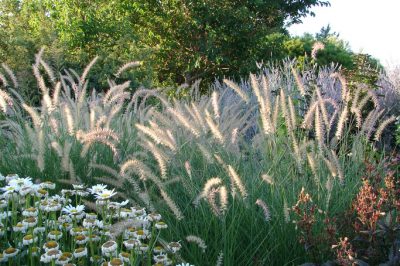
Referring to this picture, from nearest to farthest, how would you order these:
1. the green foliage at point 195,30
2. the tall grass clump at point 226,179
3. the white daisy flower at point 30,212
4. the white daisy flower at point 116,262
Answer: the white daisy flower at point 116,262
the white daisy flower at point 30,212
the tall grass clump at point 226,179
the green foliage at point 195,30

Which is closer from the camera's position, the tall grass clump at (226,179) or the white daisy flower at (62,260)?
the white daisy flower at (62,260)

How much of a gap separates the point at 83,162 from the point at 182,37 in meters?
13.8

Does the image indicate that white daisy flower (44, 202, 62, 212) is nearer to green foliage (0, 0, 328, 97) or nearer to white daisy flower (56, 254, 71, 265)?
white daisy flower (56, 254, 71, 265)

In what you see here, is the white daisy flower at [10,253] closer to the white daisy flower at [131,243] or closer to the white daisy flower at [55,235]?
the white daisy flower at [55,235]

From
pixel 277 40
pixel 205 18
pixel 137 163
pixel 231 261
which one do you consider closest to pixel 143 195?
pixel 137 163

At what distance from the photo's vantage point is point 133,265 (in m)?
2.23

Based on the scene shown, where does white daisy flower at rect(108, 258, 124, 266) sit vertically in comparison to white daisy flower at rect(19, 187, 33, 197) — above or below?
below

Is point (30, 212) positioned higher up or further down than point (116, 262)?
higher up

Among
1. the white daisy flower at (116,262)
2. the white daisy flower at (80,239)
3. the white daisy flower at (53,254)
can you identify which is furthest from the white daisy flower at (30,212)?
the white daisy flower at (116,262)

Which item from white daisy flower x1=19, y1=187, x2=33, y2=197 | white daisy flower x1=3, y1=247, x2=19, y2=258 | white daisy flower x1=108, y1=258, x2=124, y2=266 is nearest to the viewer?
white daisy flower x1=108, y1=258, x2=124, y2=266

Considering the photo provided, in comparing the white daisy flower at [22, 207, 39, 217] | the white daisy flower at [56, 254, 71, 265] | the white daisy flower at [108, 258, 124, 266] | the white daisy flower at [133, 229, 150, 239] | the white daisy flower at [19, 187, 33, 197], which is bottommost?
the white daisy flower at [56, 254, 71, 265]

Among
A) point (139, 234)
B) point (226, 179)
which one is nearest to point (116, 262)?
point (139, 234)

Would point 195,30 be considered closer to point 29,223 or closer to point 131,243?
point 29,223

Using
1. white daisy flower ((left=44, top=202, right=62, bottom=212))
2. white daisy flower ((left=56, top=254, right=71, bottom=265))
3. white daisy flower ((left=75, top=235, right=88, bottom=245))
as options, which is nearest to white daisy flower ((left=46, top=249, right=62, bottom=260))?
white daisy flower ((left=56, top=254, right=71, bottom=265))
